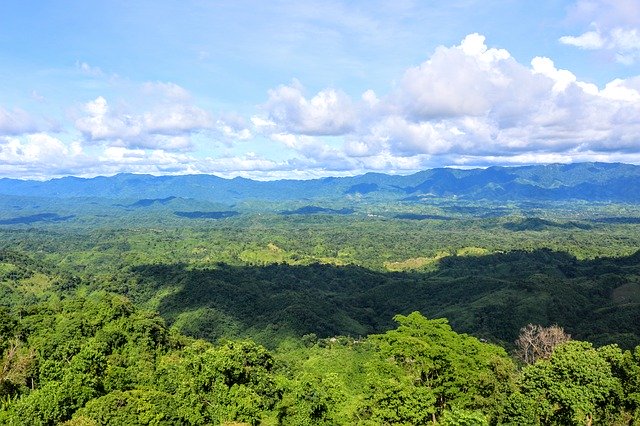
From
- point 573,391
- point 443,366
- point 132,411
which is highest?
point 443,366

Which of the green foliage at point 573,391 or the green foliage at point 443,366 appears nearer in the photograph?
the green foliage at point 573,391

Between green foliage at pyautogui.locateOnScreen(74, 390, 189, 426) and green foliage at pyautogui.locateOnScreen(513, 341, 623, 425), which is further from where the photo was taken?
green foliage at pyautogui.locateOnScreen(74, 390, 189, 426)

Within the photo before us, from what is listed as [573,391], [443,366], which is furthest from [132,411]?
[573,391]

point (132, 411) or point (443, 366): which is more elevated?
point (443, 366)

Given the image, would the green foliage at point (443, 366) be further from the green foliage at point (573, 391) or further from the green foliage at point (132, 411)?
the green foliage at point (132, 411)

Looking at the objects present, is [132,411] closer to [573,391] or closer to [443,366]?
[443,366]

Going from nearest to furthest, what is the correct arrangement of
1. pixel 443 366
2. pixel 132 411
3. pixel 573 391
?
1. pixel 573 391
2. pixel 132 411
3. pixel 443 366

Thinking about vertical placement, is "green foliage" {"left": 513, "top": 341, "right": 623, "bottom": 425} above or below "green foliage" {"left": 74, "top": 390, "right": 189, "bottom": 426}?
above

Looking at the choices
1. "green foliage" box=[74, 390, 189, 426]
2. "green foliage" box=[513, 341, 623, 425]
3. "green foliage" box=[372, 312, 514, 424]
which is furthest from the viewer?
"green foliage" box=[372, 312, 514, 424]

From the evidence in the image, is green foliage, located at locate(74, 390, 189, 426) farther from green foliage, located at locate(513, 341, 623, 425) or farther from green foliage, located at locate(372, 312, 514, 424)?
green foliage, located at locate(513, 341, 623, 425)

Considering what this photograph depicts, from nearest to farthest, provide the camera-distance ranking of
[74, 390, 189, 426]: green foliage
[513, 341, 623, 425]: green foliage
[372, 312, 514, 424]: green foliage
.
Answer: [513, 341, 623, 425]: green foliage < [74, 390, 189, 426]: green foliage < [372, 312, 514, 424]: green foliage

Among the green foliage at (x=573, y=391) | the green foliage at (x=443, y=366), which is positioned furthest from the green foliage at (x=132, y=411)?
the green foliage at (x=573, y=391)

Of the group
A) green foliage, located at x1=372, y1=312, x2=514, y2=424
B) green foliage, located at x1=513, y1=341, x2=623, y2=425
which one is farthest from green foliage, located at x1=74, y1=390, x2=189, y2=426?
green foliage, located at x1=513, y1=341, x2=623, y2=425

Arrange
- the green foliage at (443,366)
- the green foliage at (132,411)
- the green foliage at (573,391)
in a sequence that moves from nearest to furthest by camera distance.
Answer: the green foliage at (573,391)
the green foliage at (132,411)
the green foliage at (443,366)
